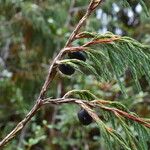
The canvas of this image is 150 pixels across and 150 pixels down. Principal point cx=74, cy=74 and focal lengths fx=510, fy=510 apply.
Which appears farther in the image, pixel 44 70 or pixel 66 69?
pixel 44 70

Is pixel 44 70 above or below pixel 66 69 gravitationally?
below

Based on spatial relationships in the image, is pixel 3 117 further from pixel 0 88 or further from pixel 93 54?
pixel 93 54

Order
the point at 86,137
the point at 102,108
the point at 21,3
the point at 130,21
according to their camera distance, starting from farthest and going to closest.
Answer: the point at 130,21 → the point at 21,3 → the point at 86,137 → the point at 102,108

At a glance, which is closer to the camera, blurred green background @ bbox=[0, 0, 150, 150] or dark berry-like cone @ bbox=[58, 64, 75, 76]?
dark berry-like cone @ bbox=[58, 64, 75, 76]

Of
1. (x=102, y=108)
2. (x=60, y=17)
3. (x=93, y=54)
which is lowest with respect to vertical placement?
(x=60, y=17)

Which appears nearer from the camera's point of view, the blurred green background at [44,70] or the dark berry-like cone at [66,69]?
the dark berry-like cone at [66,69]

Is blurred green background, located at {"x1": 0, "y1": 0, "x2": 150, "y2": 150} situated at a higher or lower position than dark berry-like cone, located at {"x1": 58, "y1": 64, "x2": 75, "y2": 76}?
lower

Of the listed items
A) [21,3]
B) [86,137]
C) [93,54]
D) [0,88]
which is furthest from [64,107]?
[93,54]

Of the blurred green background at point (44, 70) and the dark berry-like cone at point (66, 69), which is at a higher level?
the dark berry-like cone at point (66, 69)
